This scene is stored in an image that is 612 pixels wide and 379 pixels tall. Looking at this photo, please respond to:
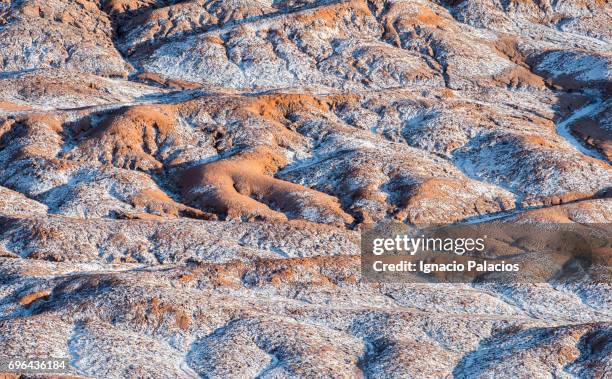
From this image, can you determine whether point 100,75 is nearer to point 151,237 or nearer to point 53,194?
point 53,194

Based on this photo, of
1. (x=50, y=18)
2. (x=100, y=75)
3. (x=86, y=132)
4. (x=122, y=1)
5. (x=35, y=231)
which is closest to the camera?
(x=35, y=231)

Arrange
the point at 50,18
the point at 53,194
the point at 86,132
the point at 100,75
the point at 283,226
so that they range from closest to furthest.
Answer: the point at 283,226
the point at 53,194
the point at 86,132
the point at 100,75
the point at 50,18

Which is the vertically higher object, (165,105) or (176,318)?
(176,318)

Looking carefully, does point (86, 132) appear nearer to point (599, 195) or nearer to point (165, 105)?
point (165, 105)

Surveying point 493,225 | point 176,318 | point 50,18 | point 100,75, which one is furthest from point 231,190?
point 50,18

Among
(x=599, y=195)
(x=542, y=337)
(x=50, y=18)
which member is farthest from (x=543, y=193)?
(x=50, y=18)

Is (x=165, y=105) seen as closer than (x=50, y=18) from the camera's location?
Yes
